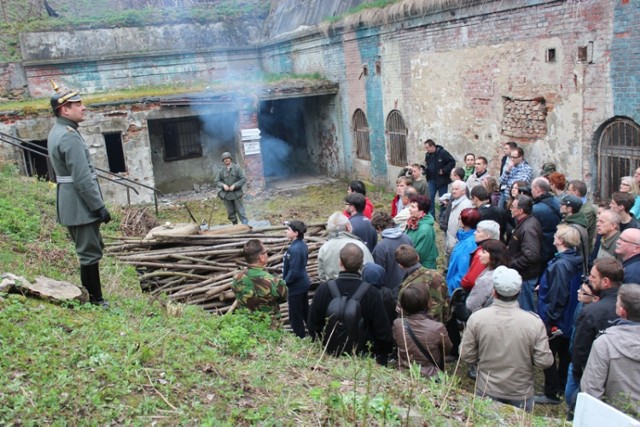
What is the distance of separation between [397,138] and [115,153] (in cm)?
875

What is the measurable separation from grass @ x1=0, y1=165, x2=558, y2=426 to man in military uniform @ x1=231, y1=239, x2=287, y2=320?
19cm

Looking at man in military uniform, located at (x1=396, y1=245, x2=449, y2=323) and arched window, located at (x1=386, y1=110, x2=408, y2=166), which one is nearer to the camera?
man in military uniform, located at (x1=396, y1=245, x2=449, y2=323)

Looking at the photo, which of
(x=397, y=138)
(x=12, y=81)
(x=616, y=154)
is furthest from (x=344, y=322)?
(x=12, y=81)

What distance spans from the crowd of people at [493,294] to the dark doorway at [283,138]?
13.8 m

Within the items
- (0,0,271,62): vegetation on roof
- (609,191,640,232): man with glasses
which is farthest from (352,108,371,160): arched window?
(609,191,640,232): man with glasses

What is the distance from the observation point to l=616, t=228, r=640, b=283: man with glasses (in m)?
4.92

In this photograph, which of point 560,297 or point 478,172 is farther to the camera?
point 478,172

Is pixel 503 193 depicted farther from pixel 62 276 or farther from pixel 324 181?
pixel 324 181

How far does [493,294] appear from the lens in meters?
4.59

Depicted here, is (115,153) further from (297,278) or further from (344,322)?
(344,322)

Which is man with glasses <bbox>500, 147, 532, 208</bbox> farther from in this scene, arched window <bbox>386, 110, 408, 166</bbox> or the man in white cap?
arched window <bbox>386, 110, 408, 166</bbox>

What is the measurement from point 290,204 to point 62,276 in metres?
10.2

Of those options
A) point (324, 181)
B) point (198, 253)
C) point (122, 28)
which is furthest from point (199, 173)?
point (198, 253)

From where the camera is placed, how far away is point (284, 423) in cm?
359
